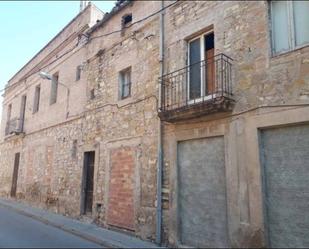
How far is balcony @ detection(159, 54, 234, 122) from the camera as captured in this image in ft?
20.8

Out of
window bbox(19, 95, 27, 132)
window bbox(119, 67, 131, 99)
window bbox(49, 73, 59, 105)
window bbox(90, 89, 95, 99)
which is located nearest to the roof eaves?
window bbox(119, 67, 131, 99)

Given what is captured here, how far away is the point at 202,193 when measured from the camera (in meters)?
6.78

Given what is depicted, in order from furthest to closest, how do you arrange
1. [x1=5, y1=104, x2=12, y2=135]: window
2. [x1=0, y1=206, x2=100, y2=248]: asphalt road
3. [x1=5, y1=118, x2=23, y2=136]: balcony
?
[x1=5, y1=104, x2=12, y2=135]: window → [x1=5, y1=118, x2=23, y2=136]: balcony → [x1=0, y1=206, x2=100, y2=248]: asphalt road

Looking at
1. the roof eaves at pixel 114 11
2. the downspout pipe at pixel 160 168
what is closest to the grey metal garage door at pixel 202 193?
the downspout pipe at pixel 160 168

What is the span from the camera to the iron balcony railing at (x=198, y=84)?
256 inches

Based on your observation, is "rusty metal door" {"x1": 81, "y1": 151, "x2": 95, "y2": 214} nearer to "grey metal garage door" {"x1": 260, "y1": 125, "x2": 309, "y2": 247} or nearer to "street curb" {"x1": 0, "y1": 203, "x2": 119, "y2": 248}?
"street curb" {"x1": 0, "y1": 203, "x2": 119, "y2": 248}

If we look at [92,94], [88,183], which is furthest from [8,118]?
[88,183]

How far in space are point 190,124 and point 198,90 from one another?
78 centimetres

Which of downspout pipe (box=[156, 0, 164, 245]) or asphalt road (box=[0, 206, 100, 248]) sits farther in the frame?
downspout pipe (box=[156, 0, 164, 245])

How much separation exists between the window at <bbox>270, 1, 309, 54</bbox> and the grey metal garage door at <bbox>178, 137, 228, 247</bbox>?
2.16m

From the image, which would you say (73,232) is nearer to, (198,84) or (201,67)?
(198,84)

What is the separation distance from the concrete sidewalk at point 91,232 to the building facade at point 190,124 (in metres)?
Result: 0.34

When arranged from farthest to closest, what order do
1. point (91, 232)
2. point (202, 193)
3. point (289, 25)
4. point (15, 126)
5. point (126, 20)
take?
point (15, 126)
point (126, 20)
point (91, 232)
point (202, 193)
point (289, 25)

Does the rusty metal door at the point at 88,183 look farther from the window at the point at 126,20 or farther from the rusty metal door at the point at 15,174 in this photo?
the rusty metal door at the point at 15,174
